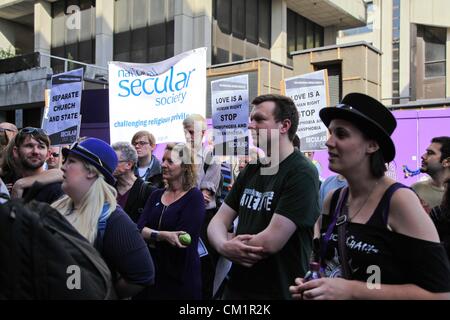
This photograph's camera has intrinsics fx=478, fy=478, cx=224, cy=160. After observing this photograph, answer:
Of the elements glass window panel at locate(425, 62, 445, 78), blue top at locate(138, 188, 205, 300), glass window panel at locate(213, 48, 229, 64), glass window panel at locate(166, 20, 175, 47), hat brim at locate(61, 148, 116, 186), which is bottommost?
blue top at locate(138, 188, 205, 300)

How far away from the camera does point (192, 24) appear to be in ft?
74.0

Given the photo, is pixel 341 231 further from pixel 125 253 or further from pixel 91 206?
pixel 91 206

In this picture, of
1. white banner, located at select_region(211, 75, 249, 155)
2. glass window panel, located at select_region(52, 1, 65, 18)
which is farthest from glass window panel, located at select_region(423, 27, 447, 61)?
white banner, located at select_region(211, 75, 249, 155)

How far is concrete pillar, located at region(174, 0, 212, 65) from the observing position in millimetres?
22094

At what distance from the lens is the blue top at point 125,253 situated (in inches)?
97.8

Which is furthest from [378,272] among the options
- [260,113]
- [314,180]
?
[260,113]

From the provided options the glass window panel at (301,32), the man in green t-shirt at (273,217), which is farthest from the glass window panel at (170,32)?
the man in green t-shirt at (273,217)

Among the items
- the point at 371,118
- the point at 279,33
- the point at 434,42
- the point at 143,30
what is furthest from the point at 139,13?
the point at 371,118

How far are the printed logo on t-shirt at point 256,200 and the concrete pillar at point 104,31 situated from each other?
76.3 feet

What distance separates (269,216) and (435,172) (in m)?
2.74

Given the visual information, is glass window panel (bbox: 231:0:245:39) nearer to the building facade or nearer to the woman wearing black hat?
the building facade

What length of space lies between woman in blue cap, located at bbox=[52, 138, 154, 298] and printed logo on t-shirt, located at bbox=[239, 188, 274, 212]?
747mm

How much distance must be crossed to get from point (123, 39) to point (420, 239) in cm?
2466

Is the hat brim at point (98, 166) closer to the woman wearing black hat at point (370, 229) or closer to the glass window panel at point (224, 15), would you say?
the woman wearing black hat at point (370, 229)
